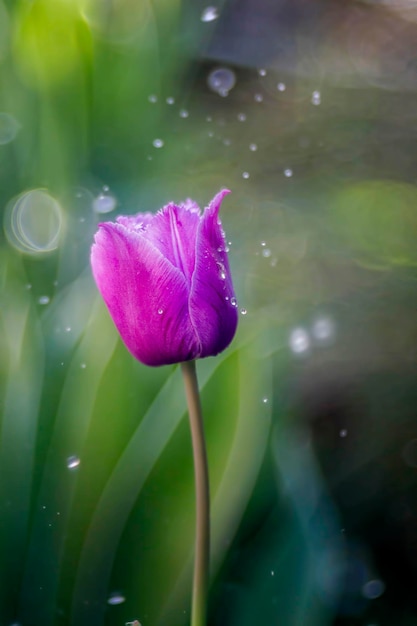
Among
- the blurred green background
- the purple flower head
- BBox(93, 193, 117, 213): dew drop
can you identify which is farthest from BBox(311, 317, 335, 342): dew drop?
the purple flower head

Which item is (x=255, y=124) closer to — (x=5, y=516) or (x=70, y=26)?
(x=70, y=26)

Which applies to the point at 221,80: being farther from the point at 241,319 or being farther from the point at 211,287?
the point at 211,287

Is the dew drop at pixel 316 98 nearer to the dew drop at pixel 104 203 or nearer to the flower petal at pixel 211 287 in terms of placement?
the dew drop at pixel 104 203

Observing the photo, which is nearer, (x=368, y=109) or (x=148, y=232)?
(x=148, y=232)

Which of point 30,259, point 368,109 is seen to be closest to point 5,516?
point 30,259

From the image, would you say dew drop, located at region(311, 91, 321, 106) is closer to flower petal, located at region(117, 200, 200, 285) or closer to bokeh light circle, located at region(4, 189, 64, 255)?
bokeh light circle, located at region(4, 189, 64, 255)

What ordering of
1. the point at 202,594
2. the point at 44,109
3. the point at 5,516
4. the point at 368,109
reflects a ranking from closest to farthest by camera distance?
1. the point at 202,594
2. the point at 5,516
3. the point at 44,109
4. the point at 368,109

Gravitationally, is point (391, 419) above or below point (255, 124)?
below

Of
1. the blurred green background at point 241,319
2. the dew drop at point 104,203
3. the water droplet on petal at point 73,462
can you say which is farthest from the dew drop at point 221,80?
the water droplet on petal at point 73,462
